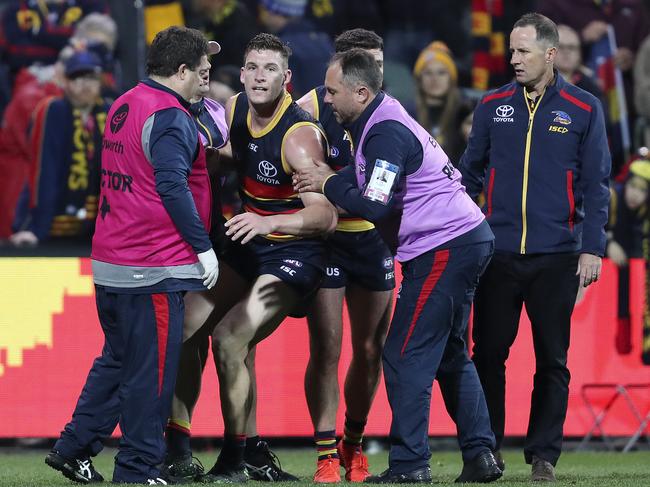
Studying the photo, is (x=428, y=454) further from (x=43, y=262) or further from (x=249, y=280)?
(x=43, y=262)

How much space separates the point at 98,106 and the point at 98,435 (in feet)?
14.2

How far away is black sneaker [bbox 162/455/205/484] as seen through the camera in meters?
6.50

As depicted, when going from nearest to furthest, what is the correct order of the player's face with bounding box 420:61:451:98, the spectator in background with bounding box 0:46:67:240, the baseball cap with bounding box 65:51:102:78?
the baseball cap with bounding box 65:51:102:78, the player's face with bounding box 420:61:451:98, the spectator in background with bounding box 0:46:67:240

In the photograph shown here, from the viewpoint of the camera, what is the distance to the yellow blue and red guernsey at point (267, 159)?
6609mm

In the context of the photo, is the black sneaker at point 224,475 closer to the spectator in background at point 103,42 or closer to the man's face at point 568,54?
the spectator in background at point 103,42

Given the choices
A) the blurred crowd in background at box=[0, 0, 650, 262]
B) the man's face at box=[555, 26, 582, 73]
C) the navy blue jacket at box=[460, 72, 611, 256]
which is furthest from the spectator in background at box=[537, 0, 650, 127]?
the navy blue jacket at box=[460, 72, 611, 256]

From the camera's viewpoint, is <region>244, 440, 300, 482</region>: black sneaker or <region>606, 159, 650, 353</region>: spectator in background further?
<region>606, 159, 650, 353</region>: spectator in background

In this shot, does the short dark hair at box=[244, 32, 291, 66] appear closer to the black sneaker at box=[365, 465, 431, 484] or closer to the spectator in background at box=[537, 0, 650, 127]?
the black sneaker at box=[365, 465, 431, 484]

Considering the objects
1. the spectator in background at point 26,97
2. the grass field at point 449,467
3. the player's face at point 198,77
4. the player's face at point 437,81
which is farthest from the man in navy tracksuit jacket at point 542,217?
the spectator in background at point 26,97

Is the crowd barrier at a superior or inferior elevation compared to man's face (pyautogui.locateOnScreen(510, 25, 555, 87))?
inferior

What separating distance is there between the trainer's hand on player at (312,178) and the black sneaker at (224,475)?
1407mm

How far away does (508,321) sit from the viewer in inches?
266

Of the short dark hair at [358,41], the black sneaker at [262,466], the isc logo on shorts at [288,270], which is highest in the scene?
the short dark hair at [358,41]

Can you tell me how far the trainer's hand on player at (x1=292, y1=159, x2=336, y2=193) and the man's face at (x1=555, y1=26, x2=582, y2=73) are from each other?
4852 mm
